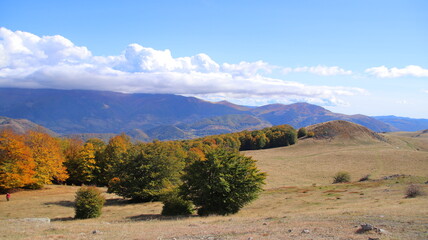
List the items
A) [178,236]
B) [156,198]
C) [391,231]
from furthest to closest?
[156,198], [178,236], [391,231]

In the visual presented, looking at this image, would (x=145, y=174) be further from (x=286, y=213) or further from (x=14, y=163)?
(x=286, y=213)

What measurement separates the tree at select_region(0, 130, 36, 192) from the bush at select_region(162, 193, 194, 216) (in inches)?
1338

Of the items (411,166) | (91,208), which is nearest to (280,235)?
(91,208)

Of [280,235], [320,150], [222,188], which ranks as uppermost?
[280,235]

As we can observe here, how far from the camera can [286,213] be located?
1161 inches

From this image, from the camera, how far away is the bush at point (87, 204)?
36.0m

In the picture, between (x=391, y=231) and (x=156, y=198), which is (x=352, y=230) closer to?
(x=391, y=231)

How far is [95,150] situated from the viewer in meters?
80.3

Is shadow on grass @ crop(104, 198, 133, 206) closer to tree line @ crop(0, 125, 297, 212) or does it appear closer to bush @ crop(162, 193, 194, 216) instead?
tree line @ crop(0, 125, 297, 212)

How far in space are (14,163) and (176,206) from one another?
37763mm

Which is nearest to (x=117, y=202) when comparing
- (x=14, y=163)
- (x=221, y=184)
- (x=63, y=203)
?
(x=63, y=203)

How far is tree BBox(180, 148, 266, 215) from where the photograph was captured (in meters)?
34.8

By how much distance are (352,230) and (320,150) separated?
386 ft

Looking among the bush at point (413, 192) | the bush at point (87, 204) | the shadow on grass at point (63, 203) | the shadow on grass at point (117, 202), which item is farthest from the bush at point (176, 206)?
the bush at point (413, 192)
